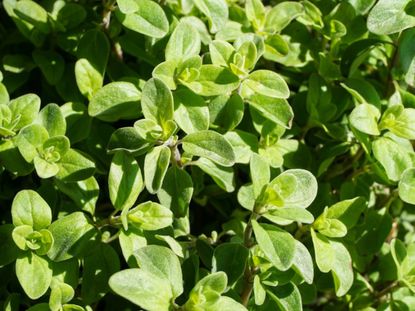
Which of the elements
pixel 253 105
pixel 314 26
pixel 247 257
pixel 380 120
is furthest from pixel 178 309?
pixel 314 26

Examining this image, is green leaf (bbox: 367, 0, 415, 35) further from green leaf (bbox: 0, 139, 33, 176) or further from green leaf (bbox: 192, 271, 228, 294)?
green leaf (bbox: 0, 139, 33, 176)

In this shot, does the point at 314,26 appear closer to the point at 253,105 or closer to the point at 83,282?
the point at 253,105

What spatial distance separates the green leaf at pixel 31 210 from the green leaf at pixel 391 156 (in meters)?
0.85

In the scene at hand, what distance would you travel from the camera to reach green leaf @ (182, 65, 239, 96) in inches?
67.8

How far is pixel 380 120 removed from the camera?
1888mm

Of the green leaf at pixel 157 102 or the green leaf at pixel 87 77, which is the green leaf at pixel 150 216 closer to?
the green leaf at pixel 157 102

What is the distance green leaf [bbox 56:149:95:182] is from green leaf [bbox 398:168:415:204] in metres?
0.77

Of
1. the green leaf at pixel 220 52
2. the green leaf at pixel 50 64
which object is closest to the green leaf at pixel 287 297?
the green leaf at pixel 220 52

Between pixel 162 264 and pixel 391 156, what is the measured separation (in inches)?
27.5

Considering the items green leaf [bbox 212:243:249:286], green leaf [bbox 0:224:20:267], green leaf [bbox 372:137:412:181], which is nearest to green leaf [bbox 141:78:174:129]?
green leaf [bbox 212:243:249:286]

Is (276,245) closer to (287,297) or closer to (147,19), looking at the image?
(287,297)

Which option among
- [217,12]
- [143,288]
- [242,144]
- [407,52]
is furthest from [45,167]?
[407,52]

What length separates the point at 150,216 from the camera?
5.25 ft

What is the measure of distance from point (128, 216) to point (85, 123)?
1.17 ft
